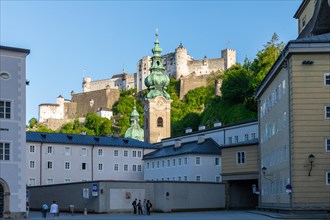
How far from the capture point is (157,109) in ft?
378

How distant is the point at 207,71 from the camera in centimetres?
18488

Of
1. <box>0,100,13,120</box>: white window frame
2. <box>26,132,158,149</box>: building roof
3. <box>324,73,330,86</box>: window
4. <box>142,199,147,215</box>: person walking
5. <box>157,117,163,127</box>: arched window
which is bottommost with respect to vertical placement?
<box>142,199,147,215</box>: person walking

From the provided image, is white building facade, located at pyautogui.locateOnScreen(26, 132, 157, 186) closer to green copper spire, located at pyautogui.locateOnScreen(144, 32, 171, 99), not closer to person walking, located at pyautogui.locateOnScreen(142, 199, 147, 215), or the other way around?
person walking, located at pyautogui.locateOnScreen(142, 199, 147, 215)

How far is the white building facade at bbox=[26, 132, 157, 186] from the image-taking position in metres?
76.5

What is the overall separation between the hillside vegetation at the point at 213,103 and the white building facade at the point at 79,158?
18816 millimetres

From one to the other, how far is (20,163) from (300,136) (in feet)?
59.9

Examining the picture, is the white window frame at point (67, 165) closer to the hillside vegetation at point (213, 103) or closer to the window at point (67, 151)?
the window at point (67, 151)

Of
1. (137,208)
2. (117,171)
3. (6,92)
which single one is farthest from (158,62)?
(6,92)

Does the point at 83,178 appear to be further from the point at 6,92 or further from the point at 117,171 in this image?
the point at 6,92

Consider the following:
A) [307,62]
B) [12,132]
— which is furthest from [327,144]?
[12,132]

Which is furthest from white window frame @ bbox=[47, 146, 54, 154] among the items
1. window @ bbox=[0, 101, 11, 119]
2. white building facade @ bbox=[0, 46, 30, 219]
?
window @ bbox=[0, 101, 11, 119]

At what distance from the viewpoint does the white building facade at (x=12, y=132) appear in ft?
143

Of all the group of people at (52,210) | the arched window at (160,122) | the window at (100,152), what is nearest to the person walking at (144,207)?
the group of people at (52,210)

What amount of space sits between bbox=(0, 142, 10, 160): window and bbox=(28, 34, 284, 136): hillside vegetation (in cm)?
5047
